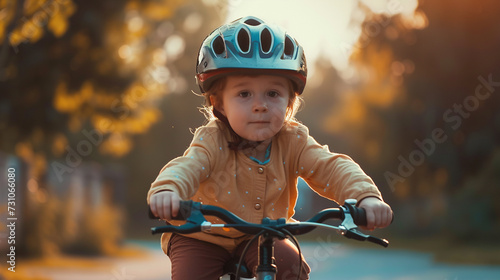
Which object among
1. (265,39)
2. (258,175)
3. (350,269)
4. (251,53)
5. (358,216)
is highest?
(350,269)

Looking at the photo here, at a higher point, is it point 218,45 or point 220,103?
point 218,45

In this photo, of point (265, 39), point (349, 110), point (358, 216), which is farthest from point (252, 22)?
point (349, 110)

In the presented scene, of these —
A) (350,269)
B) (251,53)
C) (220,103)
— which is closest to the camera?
(251,53)

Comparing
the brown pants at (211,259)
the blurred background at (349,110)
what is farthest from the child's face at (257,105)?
the blurred background at (349,110)

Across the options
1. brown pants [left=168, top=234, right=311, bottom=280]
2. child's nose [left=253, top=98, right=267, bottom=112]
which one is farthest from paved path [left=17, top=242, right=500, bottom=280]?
child's nose [left=253, top=98, right=267, bottom=112]

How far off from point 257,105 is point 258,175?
35cm

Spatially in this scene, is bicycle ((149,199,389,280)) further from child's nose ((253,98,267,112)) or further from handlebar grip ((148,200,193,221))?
child's nose ((253,98,267,112))

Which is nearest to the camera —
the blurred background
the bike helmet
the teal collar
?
the bike helmet

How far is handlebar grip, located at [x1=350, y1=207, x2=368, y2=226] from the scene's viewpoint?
112 inches

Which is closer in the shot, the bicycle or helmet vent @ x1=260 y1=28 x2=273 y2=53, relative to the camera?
the bicycle

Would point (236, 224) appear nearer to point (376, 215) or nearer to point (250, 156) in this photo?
point (376, 215)

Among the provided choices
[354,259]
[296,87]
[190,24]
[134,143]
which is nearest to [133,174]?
[134,143]

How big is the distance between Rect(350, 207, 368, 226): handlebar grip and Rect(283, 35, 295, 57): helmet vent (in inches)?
34.4

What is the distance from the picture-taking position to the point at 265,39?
333 cm
